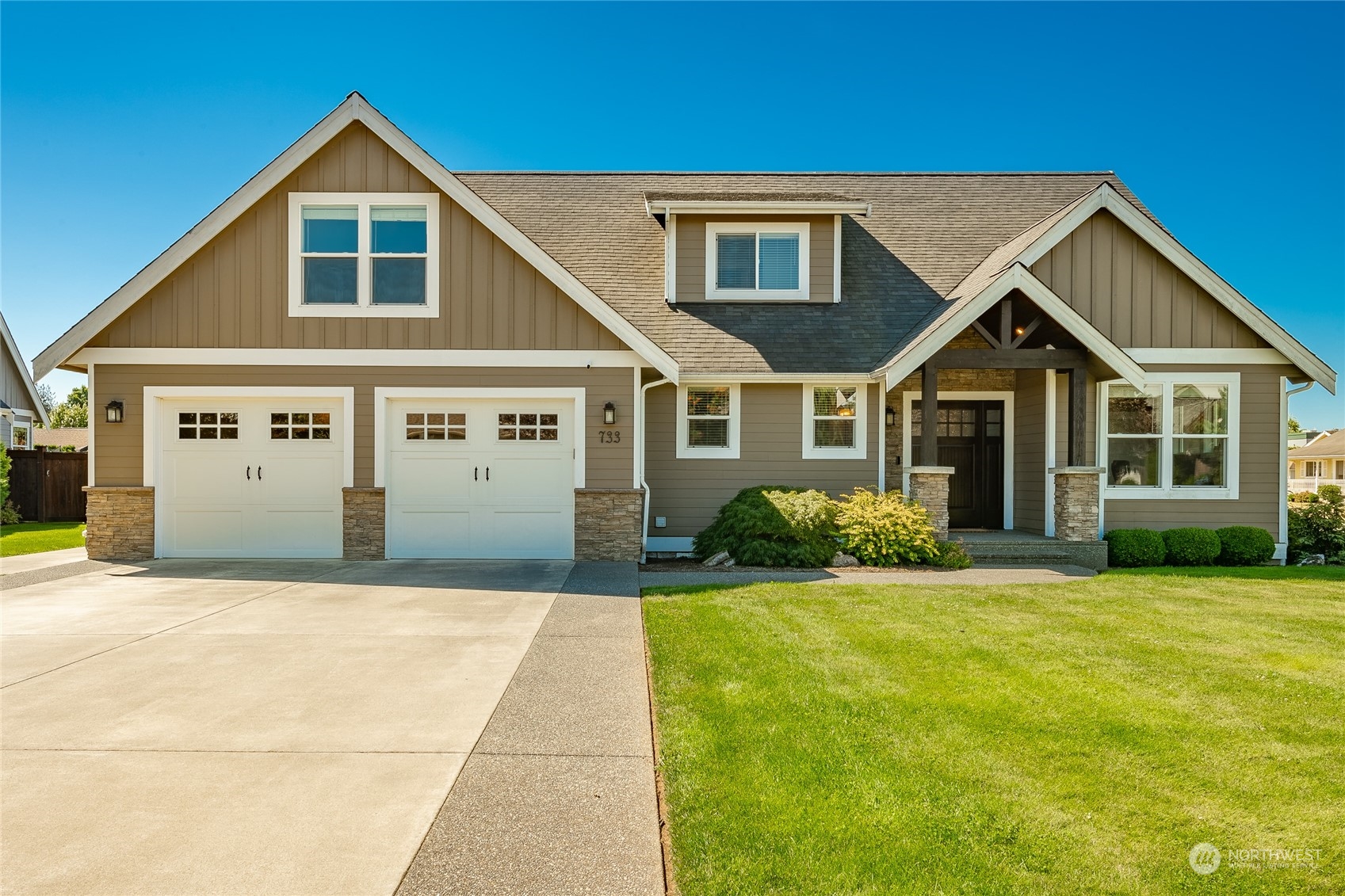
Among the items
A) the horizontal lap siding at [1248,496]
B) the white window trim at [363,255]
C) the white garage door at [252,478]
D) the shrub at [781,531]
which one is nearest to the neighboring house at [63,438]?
the white garage door at [252,478]

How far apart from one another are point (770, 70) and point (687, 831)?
16850mm

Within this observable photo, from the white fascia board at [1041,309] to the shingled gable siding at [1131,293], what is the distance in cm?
128

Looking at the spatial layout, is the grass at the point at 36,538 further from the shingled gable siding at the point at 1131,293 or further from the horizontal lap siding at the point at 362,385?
the shingled gable siding at the point at 1131,293

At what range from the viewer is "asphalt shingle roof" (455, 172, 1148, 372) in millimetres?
12234

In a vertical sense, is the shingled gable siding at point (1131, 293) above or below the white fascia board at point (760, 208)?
below

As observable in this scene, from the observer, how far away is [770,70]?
1628cm

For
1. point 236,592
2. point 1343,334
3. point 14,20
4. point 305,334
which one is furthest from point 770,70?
point 1343,334

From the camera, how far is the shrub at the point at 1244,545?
11.4 m

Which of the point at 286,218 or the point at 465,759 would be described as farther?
the point at 286,218

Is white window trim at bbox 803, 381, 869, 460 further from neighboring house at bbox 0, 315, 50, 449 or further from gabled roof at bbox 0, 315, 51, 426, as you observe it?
neighboring house at bbox 0, 315, 50, 449

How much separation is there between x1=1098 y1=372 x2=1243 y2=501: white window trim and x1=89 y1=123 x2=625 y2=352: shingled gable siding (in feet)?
26.9

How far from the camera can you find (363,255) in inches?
419

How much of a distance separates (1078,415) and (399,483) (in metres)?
10.4

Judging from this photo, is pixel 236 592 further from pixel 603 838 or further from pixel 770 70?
pixel 770 70
